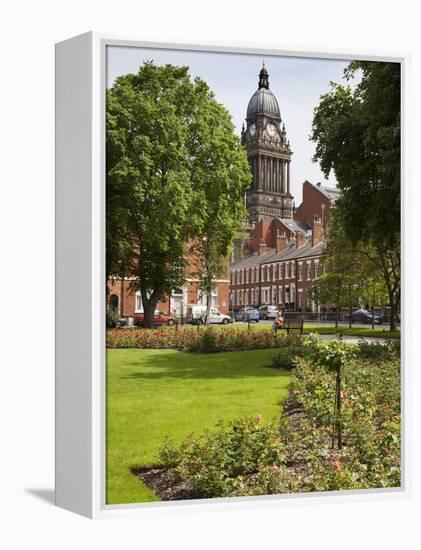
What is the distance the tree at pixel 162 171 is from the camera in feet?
29.4

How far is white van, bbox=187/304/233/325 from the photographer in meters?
9.59

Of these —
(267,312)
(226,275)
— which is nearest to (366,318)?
(267,312)

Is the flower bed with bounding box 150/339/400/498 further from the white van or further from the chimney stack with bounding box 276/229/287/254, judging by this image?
the chimney stack with bounding box 276/229/287/254

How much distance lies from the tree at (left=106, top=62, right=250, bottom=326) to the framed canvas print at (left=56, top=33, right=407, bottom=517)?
0.02 metres

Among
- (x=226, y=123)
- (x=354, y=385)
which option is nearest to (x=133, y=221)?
(x=226, y=123)

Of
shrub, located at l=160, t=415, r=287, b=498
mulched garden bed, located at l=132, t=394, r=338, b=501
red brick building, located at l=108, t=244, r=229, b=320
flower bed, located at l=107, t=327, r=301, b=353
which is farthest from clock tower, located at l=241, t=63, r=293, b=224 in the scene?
mulched garden bed, located at l=132, t=394, r=338, b=501

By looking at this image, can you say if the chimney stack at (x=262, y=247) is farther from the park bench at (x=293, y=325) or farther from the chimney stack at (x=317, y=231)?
the park bench at (x=293, y=325)

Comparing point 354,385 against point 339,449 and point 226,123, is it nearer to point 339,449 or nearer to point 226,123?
point 339,449

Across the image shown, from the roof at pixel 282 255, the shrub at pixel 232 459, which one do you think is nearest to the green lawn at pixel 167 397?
the shrub at pixel 232 459

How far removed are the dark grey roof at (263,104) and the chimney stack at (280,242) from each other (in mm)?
1420

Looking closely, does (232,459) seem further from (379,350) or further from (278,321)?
(379,350)

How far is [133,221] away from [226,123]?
63.5 inches

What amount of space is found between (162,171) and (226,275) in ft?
4.59

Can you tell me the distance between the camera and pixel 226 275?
9.73 metres
